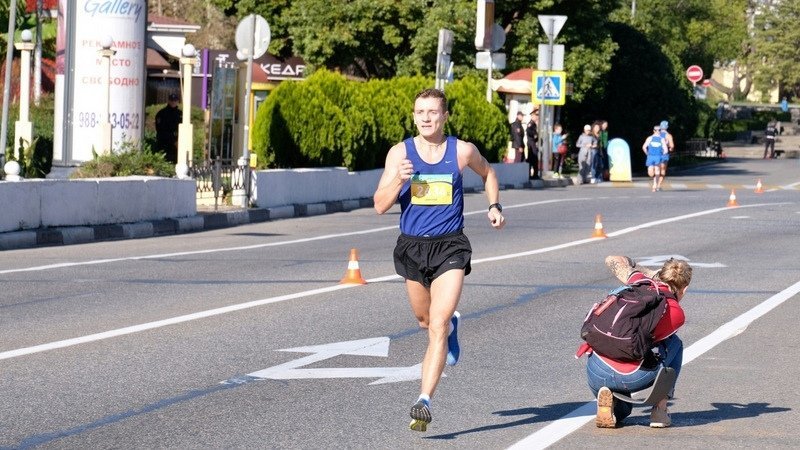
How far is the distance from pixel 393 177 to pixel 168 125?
864 inches

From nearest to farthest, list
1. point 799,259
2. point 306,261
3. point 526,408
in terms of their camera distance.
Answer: point 526,408 < point 306,261 < point 799,259

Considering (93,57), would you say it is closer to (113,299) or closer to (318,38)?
(113,299)

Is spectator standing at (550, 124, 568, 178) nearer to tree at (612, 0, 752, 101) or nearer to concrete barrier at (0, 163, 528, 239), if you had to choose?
concrete barrier at (0, 163, 528, 239)

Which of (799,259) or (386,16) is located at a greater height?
(386,16)

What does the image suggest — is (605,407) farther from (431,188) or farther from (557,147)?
(557,147)

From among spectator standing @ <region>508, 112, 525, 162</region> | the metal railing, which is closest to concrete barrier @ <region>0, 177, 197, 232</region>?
the metal railing

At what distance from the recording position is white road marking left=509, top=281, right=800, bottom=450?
7.70 m

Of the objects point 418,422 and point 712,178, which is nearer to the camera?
point 418,422

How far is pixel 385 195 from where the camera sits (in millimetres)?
7816

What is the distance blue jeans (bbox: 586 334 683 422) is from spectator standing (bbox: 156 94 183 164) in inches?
840

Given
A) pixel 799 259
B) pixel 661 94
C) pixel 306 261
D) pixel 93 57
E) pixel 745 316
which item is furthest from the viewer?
pixel 661 94

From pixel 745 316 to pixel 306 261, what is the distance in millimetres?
5914

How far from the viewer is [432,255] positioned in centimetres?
791

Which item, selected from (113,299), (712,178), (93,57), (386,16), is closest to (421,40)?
(386,16)
